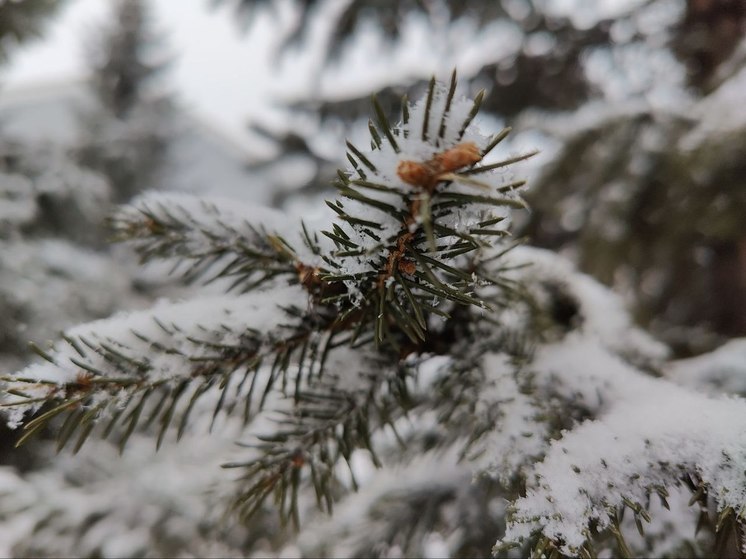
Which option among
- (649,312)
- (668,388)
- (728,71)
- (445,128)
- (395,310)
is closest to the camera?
(445,128)

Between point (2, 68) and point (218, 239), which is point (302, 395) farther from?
point (2, 68)

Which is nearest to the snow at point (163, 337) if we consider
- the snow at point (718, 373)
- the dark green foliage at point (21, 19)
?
the snow at point (718, 373)

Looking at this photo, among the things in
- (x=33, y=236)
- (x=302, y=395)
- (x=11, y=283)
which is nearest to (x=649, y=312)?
(x=302, y=395)

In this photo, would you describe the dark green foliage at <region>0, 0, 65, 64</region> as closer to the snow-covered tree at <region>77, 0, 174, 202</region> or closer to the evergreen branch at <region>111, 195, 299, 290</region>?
the evergreen branch at <region>111, 195, 299, 290</region>

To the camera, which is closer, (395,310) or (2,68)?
(395,310)

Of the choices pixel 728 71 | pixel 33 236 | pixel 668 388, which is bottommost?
pixel 668 388

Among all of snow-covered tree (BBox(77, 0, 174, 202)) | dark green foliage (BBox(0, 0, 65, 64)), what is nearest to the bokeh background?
dark green foliage (BBox(0, 0, 65, 64))

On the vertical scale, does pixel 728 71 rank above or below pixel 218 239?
above

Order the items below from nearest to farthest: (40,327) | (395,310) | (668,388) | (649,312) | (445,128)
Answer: (445,128)
(395,310)
(668,388)
(40,327)
(649,312)
